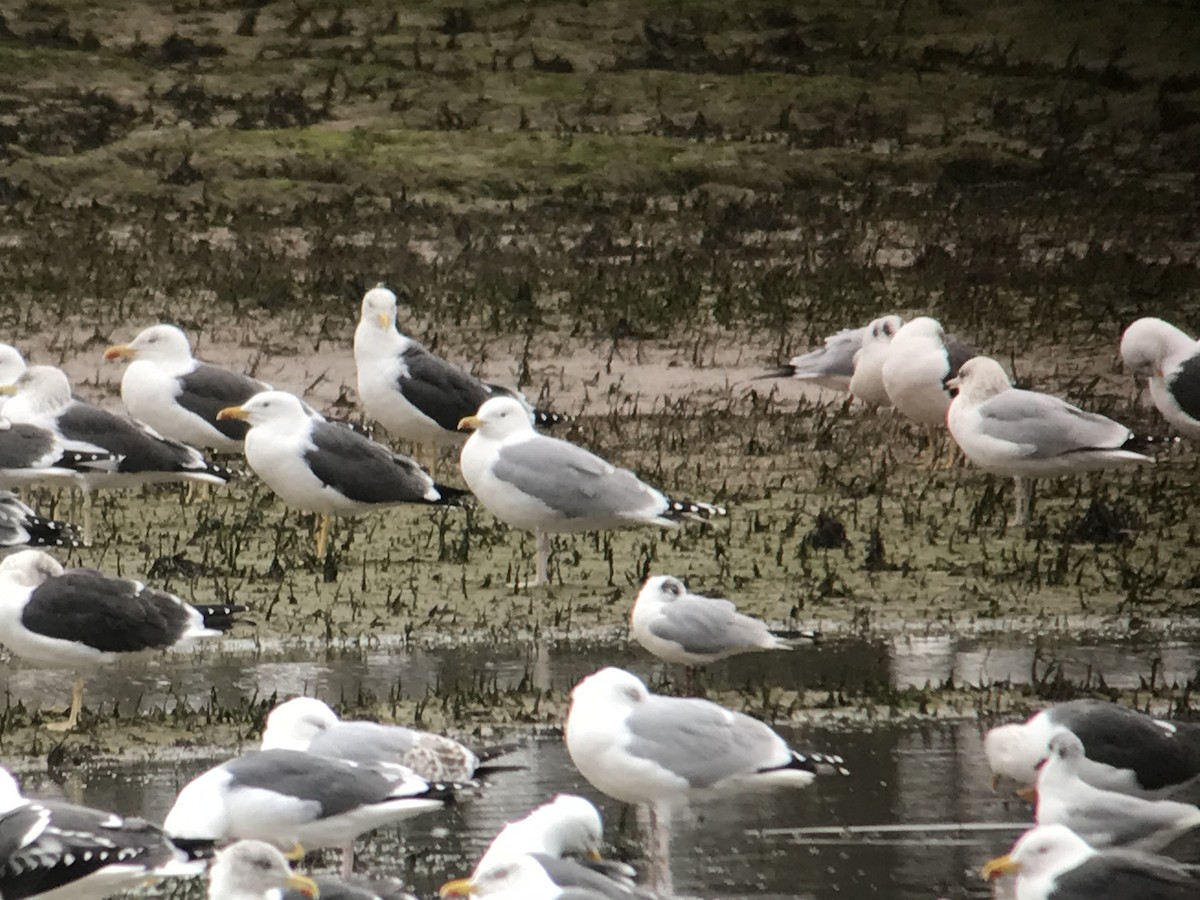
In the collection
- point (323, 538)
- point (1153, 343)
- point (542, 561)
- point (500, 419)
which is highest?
point (1153, 343)

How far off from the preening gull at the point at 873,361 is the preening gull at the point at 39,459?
5574mm

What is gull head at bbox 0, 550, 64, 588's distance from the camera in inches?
411

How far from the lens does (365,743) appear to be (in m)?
8.45

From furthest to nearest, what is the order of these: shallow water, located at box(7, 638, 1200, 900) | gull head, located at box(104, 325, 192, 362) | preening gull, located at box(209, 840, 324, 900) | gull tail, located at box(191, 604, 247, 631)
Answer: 1. gull head, located at box(104, 325, 192, 362)
2. gull tail, located at box(191, 604, 247, 631)
3. shallow water, located at box(7, 638, 1200, 900)
4. preening gull, located at box(209, 840, 324, 900)

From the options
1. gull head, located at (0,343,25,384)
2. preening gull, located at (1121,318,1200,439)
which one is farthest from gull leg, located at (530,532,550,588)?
preening gull, located at (1121,318,1200,439)

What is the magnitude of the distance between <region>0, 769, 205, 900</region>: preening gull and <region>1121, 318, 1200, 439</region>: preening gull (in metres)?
9.93

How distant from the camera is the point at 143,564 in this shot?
1348 centimetres

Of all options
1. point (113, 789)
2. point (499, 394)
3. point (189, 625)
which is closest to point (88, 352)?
point (499, 394)

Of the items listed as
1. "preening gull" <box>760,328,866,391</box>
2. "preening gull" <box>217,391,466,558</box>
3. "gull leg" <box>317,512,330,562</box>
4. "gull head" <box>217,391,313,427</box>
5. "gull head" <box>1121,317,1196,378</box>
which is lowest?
"gull leg" <box>317,512,330,562</box>

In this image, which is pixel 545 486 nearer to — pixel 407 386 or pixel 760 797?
pixel 407 386

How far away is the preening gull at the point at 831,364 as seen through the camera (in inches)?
707

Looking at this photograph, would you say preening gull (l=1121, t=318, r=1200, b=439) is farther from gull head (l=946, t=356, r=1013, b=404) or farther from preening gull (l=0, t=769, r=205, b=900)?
preening gull (l=0, t=769, r=205, b=900)

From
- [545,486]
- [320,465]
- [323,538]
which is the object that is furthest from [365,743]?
[323,538]

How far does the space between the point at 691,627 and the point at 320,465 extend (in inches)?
146
